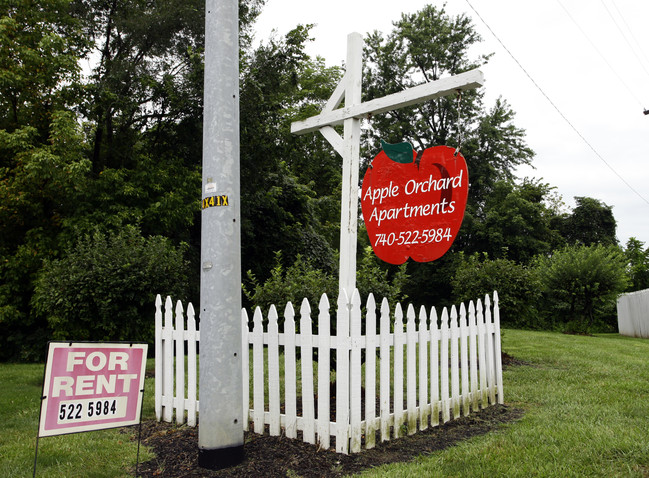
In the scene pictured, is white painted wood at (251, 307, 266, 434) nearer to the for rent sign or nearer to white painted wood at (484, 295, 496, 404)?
the for rent sign

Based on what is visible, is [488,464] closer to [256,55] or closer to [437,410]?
[437,410]

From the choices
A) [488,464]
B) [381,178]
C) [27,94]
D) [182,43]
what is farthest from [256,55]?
[488,464]

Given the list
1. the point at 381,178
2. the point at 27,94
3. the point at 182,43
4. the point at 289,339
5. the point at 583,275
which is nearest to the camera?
the point at 289,339

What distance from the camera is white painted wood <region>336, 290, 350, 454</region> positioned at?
4148 mm

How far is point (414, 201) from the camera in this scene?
459 cm

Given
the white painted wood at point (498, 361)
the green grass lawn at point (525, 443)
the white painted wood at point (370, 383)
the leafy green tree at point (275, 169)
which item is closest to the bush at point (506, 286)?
the green grass lawn at point (525, 443)

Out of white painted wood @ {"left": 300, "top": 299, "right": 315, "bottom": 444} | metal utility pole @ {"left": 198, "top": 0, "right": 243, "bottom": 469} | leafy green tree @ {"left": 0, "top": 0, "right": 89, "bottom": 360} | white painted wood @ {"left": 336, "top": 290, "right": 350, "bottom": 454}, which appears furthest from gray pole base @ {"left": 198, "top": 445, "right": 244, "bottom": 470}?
leafy green tree @ {"left": 0, "top": 0, "right": 89, "bottom": 360}

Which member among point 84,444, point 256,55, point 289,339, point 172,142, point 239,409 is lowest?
point 84,444

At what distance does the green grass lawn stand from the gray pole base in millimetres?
681

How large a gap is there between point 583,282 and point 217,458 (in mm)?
21427

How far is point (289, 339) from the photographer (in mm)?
→ 4520

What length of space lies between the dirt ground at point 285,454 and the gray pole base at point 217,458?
4 centimetres

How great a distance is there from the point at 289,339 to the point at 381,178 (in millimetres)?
1788

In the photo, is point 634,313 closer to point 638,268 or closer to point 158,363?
point 638,268
